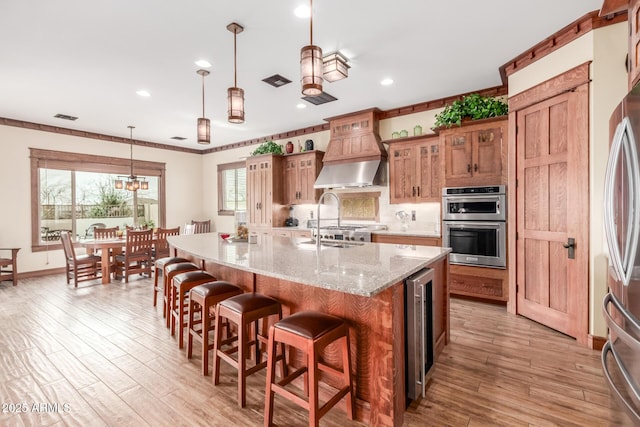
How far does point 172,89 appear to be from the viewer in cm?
425

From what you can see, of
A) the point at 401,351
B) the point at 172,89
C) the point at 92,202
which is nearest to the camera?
the point at 401,351

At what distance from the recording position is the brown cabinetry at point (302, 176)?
604cm

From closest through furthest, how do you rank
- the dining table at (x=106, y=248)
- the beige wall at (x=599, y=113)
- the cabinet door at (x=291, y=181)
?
the beige wall at (x=599, y=113) → the dining table at (x=106, y=248) → the cabinet door at (x=291, y=181)

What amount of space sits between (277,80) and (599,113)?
3.40 meters

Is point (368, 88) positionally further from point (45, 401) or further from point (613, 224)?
point (45, 401)

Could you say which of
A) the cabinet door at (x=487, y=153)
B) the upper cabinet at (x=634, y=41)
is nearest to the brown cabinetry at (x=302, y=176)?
the cabinet door at (x=487, y=153)

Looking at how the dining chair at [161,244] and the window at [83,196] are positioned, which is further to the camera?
the window at [83,196]

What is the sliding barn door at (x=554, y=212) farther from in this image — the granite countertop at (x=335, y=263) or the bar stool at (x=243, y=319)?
the bar stool at (x=243, y=319)

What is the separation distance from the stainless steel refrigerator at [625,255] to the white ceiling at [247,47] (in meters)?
1.66

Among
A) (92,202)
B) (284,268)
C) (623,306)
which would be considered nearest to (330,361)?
(284,268)

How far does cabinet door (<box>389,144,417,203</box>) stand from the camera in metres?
4.85

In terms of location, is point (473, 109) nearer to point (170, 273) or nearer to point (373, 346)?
point (373, 346)

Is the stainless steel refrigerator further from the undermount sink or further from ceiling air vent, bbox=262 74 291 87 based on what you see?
ceiling air vent, bbox=262 74 291 87

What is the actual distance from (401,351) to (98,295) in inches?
187
